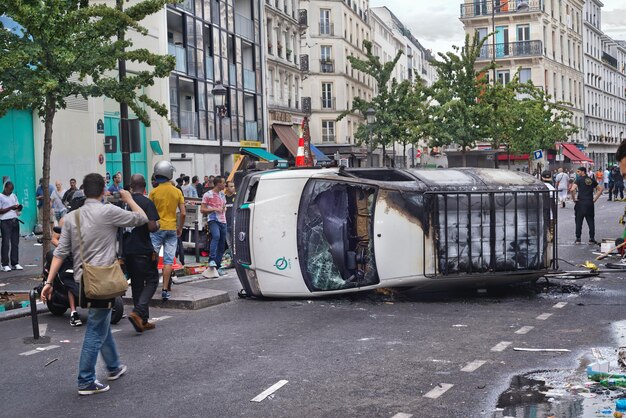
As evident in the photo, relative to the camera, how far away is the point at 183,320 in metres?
10.6

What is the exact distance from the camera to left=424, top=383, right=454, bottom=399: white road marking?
659 centimetres

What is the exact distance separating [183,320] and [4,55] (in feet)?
19.6

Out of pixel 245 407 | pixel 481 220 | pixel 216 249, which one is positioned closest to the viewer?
pixel 245 407

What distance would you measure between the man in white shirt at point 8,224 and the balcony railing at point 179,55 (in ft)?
68.0

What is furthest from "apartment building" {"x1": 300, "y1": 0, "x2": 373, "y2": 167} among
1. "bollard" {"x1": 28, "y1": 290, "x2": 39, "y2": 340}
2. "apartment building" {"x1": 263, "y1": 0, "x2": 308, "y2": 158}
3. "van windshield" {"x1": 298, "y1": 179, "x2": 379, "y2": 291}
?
"bollard" {"x1": 28, "y1": 290, "x2": 39, "y2": 340}

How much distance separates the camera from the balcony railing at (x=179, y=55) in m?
37.2

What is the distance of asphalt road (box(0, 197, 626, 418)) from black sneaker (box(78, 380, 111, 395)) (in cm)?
7

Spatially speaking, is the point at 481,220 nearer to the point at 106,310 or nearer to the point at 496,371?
the point at 496,371

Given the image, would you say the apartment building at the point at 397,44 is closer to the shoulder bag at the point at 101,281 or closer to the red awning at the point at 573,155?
the red awning at the point at 573,155

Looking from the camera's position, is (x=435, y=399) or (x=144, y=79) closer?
(x=435, y=399)

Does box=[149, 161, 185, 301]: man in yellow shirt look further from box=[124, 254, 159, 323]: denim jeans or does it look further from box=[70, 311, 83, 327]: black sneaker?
box=[124, 254, 159, 323]: denim jeans

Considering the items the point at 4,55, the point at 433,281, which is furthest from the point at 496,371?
the point at 4,55

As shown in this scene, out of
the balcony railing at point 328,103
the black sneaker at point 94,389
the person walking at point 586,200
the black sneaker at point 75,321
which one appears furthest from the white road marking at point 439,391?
the balcony railing at point 328,103

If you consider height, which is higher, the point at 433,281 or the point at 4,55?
the point at 4,55
